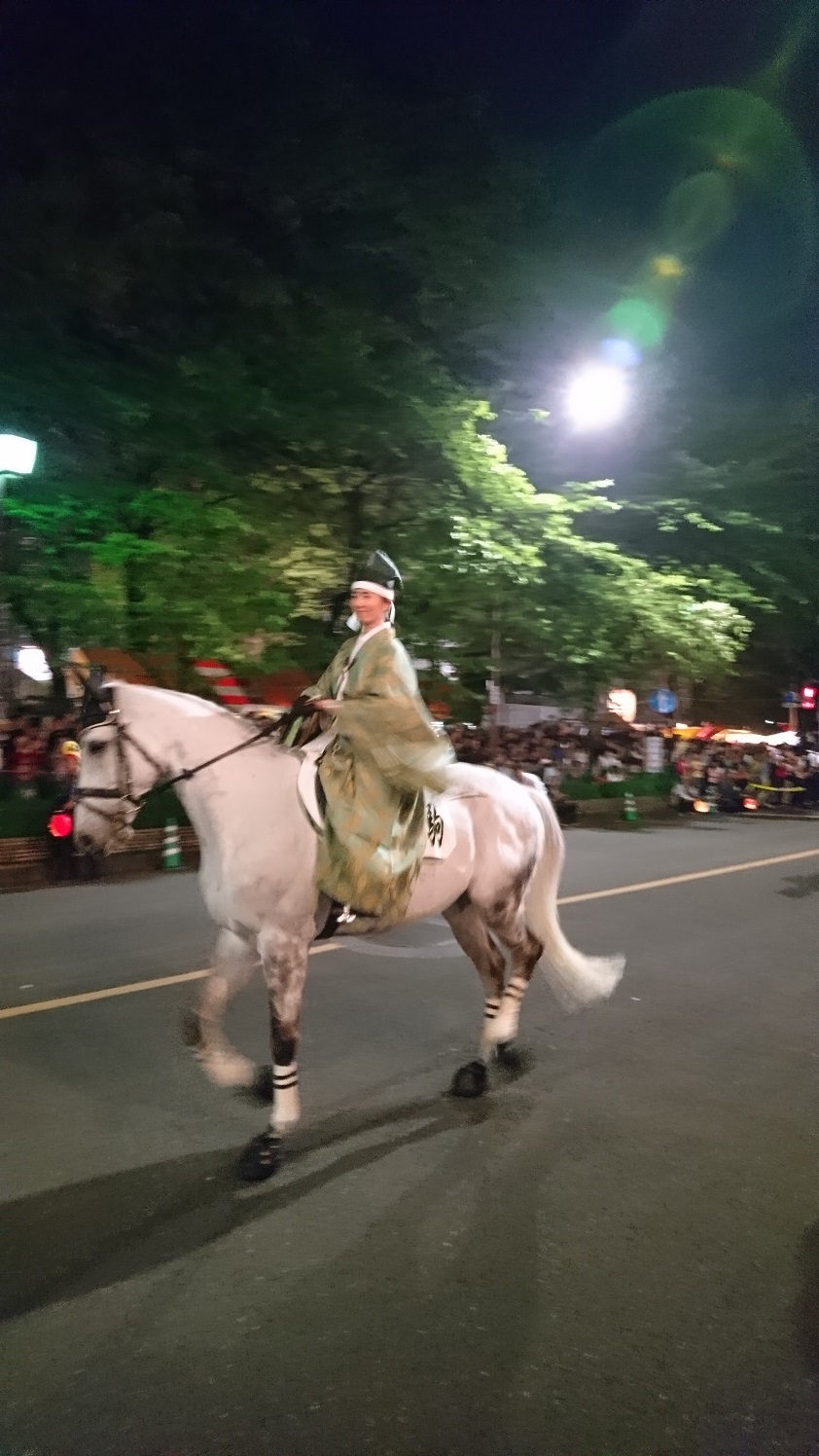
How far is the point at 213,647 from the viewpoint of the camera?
13305 millimetres

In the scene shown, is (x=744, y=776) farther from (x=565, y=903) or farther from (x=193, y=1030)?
(x=193, y=1030)

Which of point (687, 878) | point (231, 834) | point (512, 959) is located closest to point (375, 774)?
point (231, 834)

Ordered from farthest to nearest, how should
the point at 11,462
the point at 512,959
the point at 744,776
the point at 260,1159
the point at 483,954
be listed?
the point at 744,776, the point at 11,462, the point at 512,959, the point at 483,954, the point at 260,1159

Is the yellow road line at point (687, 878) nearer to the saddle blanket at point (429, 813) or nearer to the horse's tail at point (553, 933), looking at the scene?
the horse's tail at point (553, 933)

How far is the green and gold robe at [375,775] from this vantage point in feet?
13.3

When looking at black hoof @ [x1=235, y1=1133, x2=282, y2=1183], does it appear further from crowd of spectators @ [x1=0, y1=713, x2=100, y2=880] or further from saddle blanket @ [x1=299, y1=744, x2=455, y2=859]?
crowd of spectators @ [x1=0, y1=713, x2=100, y2=880]

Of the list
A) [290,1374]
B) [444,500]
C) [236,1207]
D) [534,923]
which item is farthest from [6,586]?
[290,1374]

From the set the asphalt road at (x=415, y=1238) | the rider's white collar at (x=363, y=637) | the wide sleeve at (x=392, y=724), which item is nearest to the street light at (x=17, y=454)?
the asphalt road at (x=415, y=1238)

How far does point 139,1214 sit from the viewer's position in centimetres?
358

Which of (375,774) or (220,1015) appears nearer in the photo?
(375,774)

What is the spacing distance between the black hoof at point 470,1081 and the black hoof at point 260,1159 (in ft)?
3.93

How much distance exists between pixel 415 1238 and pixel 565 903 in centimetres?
691

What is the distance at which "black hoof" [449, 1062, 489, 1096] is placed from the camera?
482 centimetres

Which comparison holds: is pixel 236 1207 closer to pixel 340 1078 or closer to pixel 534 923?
pixel 340 1078
